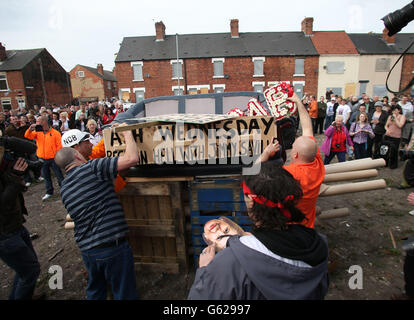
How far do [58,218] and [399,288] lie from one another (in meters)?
6.50

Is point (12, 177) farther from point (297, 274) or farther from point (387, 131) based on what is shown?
point (387, 131)

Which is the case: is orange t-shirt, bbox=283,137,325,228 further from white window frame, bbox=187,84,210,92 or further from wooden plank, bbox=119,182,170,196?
white window frame, bbox=187,84,210,92

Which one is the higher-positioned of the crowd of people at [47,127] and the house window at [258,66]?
the house window at [258,66]

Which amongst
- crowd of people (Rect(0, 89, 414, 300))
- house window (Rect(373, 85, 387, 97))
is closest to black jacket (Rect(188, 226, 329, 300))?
crowd of people (Rect(0, 89, 414, 300))

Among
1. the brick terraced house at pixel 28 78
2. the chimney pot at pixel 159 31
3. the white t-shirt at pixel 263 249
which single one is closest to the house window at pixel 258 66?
the chimney pot at pixel 159 31

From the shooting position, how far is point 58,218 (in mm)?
5879

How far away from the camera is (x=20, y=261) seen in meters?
2.84

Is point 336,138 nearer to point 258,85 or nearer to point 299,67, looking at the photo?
point 258,85

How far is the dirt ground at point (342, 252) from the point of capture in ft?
11.0

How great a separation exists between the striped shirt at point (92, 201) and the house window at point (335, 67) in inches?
1216

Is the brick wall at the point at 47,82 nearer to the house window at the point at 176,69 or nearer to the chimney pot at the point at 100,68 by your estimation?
the chimney pot at the point at 100,68

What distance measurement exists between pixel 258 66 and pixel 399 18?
26.8 m

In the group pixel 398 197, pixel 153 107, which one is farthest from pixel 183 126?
pixel 398 197

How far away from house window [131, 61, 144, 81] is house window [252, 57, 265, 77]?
1262cm
